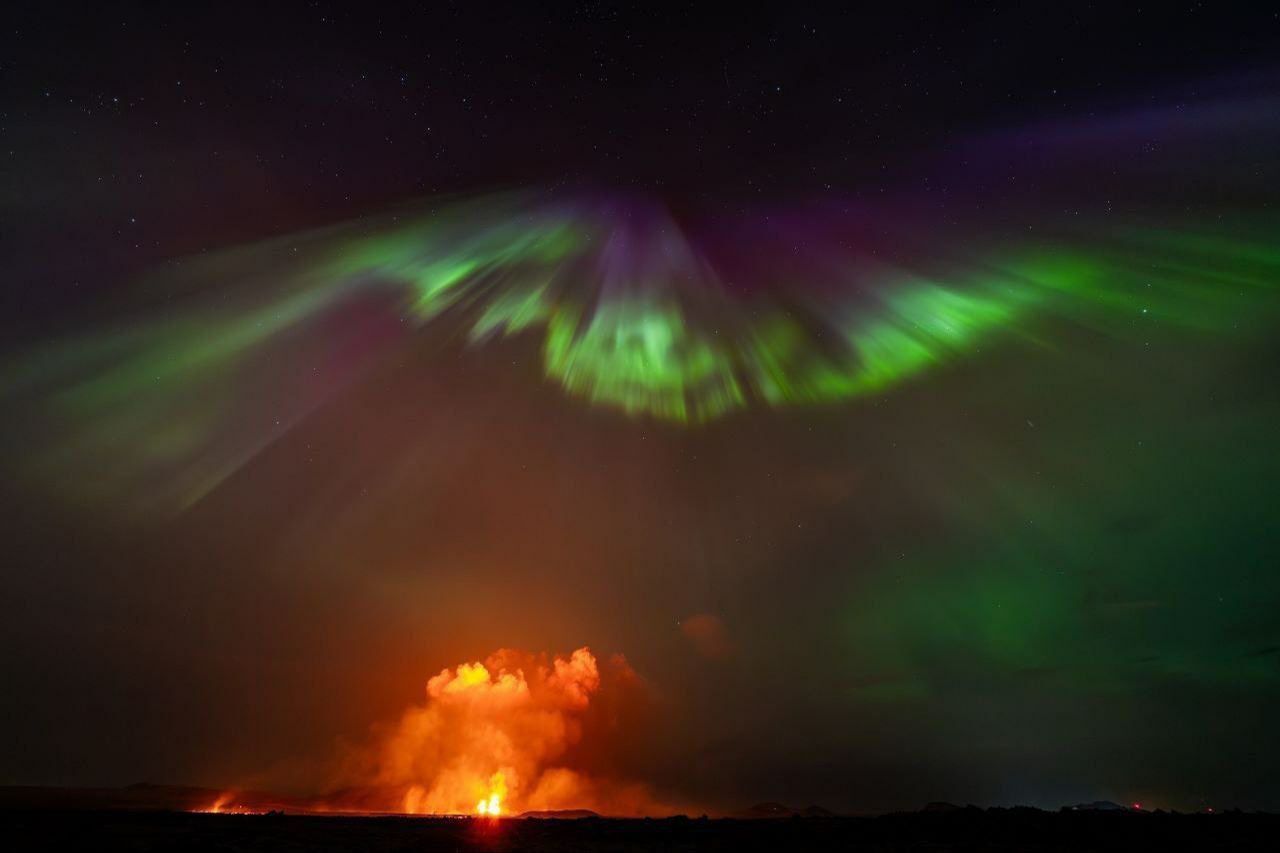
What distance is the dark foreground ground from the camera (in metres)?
68.1

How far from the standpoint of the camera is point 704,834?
286ft

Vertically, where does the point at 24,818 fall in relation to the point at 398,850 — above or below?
above

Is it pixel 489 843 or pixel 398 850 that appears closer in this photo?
pixel 398 850

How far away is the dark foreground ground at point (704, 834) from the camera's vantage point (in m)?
68.1

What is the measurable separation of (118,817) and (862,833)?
293 ft

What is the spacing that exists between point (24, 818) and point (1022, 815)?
4609 inches

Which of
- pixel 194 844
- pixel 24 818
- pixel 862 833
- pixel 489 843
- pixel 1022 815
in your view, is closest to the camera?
pixel 194 844

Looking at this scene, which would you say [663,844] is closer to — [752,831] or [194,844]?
[752,831]

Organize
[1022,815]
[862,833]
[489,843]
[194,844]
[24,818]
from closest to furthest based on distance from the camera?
[194,844] < [489,843] < [862,833] < [24,818] < [1022,815]

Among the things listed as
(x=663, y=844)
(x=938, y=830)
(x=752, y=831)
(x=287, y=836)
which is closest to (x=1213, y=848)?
(x=938, y=830)

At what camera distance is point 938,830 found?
268 ft

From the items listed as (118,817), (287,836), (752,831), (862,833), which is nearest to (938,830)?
(862,833)

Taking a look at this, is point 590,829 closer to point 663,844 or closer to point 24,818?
point 663,844

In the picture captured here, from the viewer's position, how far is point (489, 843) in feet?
238
